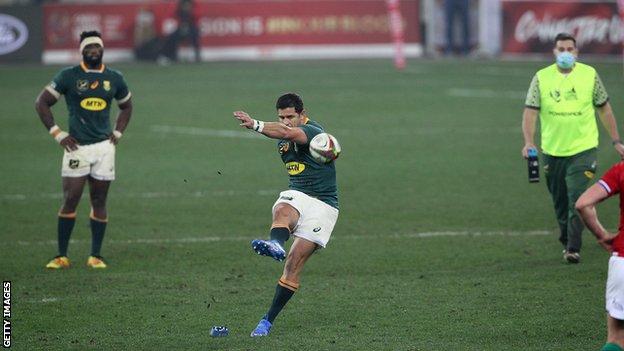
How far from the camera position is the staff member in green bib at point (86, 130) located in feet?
47.3

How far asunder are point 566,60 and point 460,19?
31.3 metres

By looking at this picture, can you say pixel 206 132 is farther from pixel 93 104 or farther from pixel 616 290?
pixel 616 290

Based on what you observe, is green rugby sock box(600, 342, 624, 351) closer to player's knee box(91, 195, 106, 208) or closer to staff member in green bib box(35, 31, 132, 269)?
staff member in green bib box(35, 31, 132, 269)

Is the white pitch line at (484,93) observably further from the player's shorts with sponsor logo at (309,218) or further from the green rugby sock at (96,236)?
the player's shorts with sponsor logo at (309,218)

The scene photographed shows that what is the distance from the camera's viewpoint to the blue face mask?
14.2m

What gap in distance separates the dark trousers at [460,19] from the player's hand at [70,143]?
31.3m

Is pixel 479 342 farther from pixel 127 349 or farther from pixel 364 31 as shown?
pixel 364 31

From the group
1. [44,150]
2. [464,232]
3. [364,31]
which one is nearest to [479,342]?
[464,232]

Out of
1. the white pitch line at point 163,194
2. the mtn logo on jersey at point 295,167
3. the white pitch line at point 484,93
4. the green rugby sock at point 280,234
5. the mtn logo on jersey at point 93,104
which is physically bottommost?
the white pitch line at point 484,93

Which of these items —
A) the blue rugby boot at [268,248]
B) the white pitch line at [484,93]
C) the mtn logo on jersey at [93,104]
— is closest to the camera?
the blue rugby boot at [268,248]

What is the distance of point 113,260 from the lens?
1498 cm

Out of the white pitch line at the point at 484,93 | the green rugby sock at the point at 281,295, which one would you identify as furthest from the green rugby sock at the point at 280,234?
the white pitch line at the point at 484,93

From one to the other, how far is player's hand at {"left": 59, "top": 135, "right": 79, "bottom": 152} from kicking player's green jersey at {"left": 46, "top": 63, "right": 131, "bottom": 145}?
0.08 meters

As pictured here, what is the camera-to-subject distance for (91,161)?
14523mm
